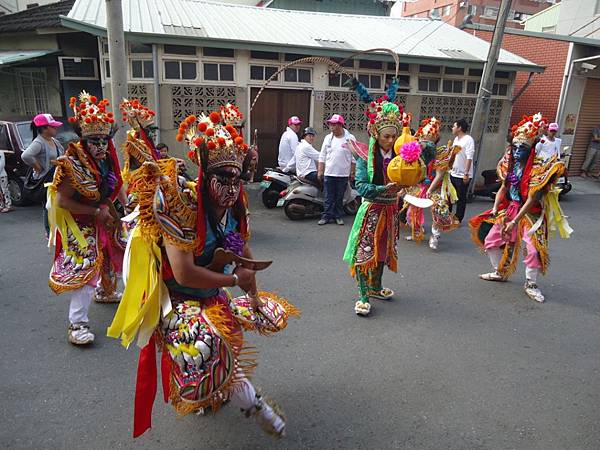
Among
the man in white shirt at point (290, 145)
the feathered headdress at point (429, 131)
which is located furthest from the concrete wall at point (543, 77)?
the feathered headdress at point (429, 131)

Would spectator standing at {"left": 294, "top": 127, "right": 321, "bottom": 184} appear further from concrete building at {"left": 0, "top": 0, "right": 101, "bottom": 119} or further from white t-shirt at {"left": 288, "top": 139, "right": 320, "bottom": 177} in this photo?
concrete building at {"left": 0, "top": 0, "right": 101, "bottom": 119}

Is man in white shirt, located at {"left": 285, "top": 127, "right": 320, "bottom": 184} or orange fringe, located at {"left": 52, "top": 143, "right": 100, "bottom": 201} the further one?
man in white shirt, located at {"left": 285, "top": 127, "right": 320, "bottom": 184}

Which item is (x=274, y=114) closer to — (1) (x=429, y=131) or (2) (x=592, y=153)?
(1) (x=429, y=131)

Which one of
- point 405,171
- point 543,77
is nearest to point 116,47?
point 405,171

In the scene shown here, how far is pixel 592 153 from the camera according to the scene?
500 inches

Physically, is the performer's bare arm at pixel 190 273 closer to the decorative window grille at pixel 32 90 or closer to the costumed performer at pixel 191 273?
the costumed performer at pixel 191 273

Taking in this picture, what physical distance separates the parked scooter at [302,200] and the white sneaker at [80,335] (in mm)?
4309

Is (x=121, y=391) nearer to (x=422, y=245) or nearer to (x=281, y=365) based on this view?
(x=281, y=365)


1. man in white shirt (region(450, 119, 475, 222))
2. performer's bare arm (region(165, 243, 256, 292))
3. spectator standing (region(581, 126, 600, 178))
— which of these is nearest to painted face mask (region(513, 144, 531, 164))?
man in white shirt (region(450, 119, 475, 222))

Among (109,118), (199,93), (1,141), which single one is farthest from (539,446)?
(1,141)

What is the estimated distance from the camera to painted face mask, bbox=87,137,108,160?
345 cm

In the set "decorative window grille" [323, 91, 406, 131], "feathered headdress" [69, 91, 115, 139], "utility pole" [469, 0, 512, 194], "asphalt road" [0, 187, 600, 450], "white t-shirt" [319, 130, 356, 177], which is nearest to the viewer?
"asphalt road" [0, 187, 600, 450]

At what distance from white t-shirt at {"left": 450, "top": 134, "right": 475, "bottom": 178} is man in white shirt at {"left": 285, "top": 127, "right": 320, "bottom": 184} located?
229cm

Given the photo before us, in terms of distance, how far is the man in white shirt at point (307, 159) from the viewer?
751cm
